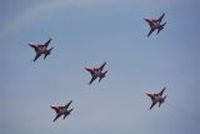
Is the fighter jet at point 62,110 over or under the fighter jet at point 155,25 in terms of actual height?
under

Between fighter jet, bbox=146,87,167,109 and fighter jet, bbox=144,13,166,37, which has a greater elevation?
fighter jet, bbox=144,13,166,37

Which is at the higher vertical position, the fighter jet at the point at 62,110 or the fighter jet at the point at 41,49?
the fighter jet at the point at 41,49

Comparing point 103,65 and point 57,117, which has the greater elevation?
point 103,65

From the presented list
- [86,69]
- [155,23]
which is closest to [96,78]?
[86,69]

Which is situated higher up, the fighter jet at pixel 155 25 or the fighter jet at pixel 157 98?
the fighter jet at pixel 155 25

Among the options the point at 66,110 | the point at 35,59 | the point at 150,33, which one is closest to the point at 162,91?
the point at 150,33

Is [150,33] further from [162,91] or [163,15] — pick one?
[162,91]

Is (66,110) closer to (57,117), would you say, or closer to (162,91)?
(57,117)

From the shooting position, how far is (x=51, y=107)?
78125 mm

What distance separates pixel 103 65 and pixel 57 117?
10.9 m

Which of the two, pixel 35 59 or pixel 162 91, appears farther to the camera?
pixel 162 91

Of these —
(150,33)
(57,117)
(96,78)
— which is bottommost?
(57,117)

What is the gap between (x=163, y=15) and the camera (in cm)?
8012

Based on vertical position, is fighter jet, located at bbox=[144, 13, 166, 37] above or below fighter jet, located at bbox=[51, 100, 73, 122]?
above
